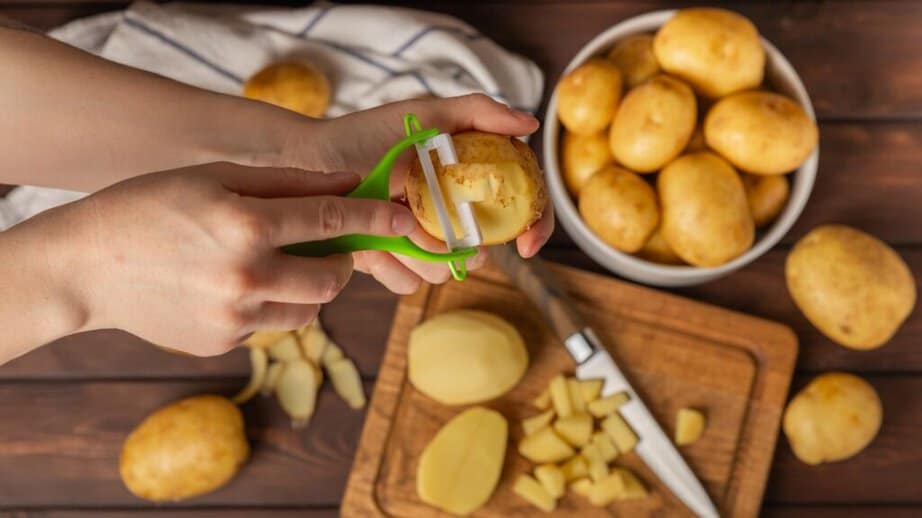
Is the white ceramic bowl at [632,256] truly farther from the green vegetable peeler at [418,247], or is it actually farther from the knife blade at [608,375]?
the green vegetable peeler at [418,247]

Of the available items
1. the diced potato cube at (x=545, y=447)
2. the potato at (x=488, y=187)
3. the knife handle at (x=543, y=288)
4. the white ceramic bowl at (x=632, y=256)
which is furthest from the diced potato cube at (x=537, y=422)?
the potato at (x=488, y=187)

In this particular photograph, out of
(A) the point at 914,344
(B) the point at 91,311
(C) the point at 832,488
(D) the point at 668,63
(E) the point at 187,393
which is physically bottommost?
(C) the point at 832,488

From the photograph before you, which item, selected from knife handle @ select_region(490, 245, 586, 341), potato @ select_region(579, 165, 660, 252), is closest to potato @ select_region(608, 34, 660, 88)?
potato @ select_region(579, 165, 660, 252)

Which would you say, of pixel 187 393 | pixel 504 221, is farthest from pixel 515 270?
pixel 187 393

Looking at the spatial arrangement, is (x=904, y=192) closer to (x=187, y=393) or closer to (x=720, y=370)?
(x=720, y=370)

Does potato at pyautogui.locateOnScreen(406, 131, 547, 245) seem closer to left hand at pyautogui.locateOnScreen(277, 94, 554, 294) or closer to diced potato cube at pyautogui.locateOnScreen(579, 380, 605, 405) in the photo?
left hand at pyautogui.locateOnScreen(277, 94, 554, 294)
